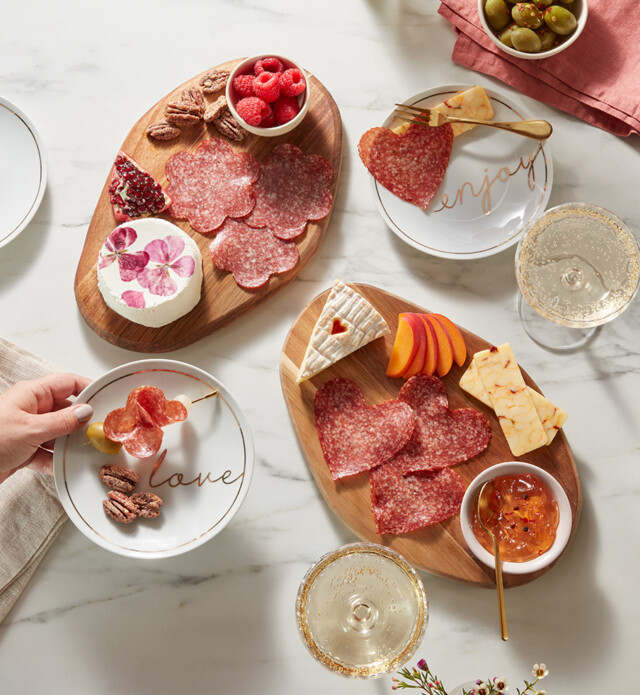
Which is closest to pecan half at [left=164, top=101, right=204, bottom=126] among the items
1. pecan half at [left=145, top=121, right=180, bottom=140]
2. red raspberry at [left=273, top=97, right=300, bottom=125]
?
pecan half at [left=145, top=121, right=180, bottom=140]

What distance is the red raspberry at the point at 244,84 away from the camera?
1942 mm

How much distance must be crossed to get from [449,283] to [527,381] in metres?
0.38

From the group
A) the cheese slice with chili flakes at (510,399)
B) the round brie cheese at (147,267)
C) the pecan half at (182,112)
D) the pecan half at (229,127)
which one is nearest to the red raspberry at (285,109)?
the pecan half at (229,127)

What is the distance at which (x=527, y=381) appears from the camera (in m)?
2.00

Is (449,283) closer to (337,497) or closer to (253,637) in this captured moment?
(337,497)

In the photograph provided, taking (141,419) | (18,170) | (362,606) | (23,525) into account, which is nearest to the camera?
(141,419)

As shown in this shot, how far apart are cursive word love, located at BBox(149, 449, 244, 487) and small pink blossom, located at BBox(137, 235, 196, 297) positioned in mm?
454

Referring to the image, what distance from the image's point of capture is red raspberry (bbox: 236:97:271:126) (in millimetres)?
1917

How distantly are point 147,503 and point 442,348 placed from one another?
93 cm

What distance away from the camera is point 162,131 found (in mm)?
2037

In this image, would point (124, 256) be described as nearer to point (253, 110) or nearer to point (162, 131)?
point (162, 131)

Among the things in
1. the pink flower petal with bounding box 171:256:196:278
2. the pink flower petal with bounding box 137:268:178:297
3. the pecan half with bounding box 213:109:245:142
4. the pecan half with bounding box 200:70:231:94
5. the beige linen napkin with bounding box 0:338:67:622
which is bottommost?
the beige linen napkin with bounding box 0:338:67:622

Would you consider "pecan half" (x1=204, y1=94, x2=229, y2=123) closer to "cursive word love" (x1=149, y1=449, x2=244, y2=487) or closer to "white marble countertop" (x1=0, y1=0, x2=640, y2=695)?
"white marble countertop" (x1=0, y1=0, x2=640, y2=695)

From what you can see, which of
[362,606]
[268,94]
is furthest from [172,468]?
[268,94]
